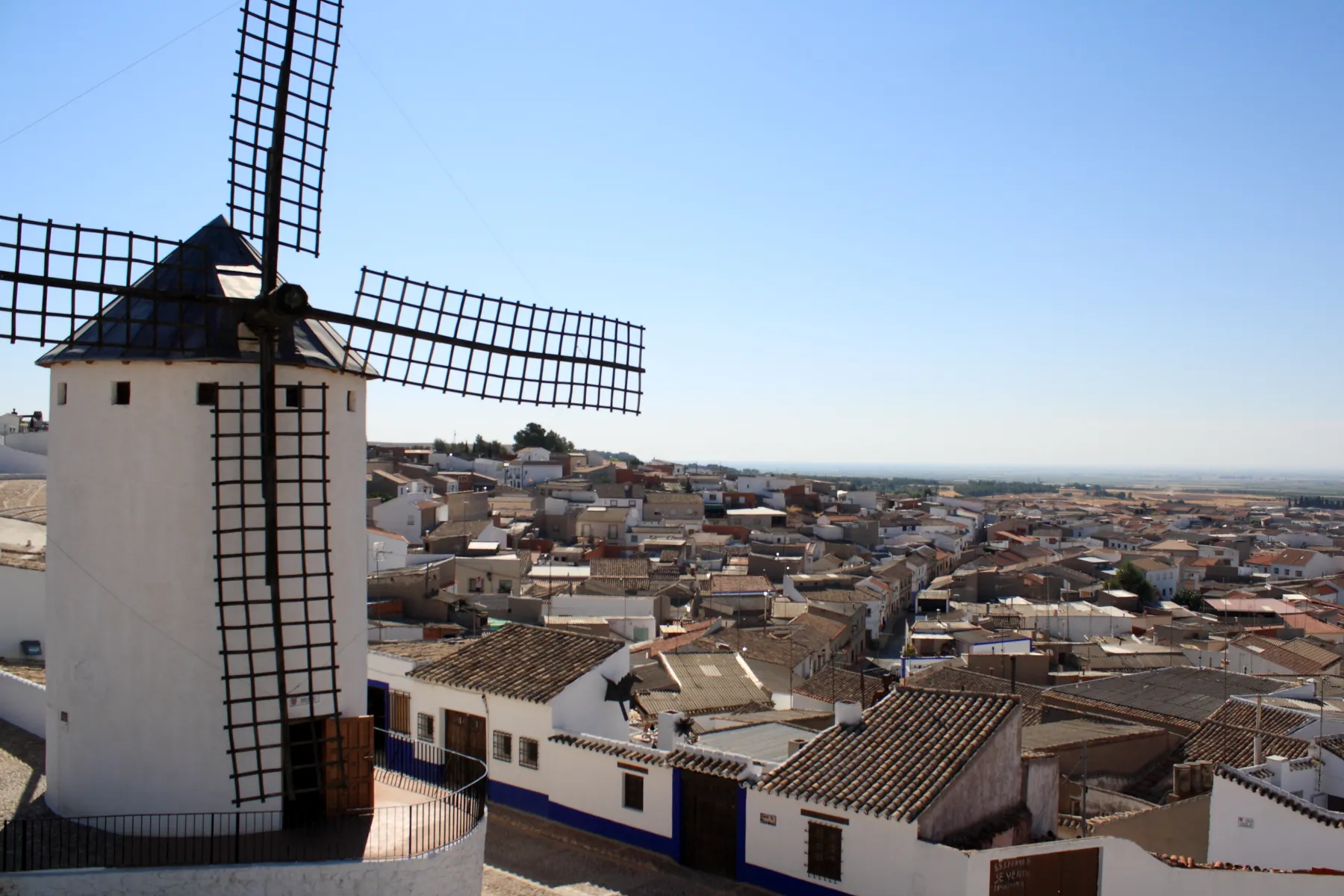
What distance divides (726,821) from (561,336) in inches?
221

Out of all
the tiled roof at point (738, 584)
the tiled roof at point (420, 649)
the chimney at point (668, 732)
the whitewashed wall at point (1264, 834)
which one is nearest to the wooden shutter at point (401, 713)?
the tiled roof at point (420, 649)

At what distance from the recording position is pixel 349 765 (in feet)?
29.0

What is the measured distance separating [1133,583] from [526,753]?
42.2 m

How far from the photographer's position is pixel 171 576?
8211 millimetres

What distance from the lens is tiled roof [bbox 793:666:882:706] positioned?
72.0 feet

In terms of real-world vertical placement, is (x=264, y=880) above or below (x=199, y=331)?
below

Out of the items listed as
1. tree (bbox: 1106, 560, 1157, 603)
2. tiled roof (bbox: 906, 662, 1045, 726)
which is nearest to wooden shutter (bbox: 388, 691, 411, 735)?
tiled roof (bbox: 906, 662, 1045, 726)

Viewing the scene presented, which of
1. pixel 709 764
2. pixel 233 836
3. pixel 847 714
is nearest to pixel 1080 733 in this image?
pixel 847 714

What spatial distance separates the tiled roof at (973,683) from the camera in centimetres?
2178

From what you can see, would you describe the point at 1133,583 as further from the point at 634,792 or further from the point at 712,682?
the point at 634,792

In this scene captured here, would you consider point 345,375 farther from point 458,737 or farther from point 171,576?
point 458,737

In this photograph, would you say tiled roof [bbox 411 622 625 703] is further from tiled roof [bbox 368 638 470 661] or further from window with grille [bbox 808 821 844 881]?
window with grille [bbox 808 821 844 881]

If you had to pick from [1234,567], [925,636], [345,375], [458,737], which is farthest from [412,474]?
[345,375]

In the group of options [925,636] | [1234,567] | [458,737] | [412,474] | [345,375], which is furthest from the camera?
[412,474]
